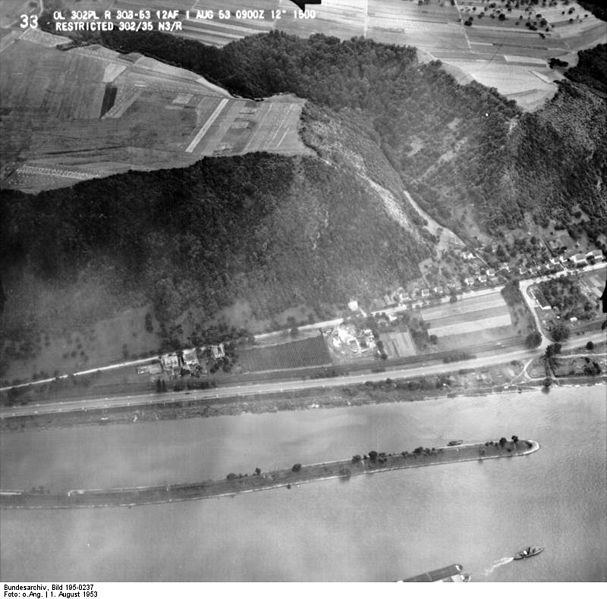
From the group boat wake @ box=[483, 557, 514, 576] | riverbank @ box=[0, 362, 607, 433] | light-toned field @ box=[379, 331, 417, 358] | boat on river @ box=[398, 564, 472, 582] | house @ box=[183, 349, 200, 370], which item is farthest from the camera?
light-toned field @ box=[379, 331, 417, 358]

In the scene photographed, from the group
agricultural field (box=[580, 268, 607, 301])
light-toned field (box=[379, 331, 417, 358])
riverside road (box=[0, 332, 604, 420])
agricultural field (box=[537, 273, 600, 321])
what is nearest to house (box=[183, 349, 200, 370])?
riverside road (box=[0, 332, 604, 420])

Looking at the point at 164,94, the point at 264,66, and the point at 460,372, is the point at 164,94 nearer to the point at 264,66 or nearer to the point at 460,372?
the point at 264,66

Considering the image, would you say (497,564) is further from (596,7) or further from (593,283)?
(596,7)

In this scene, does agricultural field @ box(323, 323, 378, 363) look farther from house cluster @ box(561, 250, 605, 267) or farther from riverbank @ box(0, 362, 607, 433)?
house cluster @ box(561, 250, 605, 267)

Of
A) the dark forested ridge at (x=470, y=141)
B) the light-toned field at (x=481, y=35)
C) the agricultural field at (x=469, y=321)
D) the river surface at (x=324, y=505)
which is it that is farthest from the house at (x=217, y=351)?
the light-toned field at (x=481, y=35)

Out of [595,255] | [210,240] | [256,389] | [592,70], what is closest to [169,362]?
[256,389]

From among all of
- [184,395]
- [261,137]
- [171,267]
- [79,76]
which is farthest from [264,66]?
[184,395]

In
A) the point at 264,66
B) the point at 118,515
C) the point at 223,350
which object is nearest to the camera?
the point at 118,515
